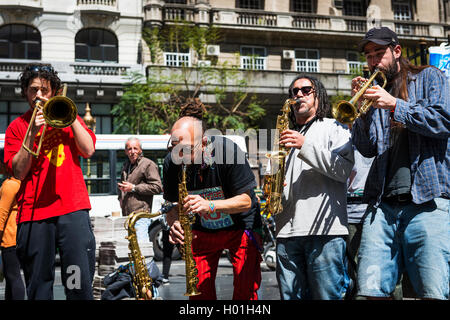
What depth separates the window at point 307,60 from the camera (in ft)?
93.5

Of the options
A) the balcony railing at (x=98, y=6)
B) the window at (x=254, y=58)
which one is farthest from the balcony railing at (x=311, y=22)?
the balcony railing at (x=98, y=6)

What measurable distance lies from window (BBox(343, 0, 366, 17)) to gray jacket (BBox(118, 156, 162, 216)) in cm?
2636

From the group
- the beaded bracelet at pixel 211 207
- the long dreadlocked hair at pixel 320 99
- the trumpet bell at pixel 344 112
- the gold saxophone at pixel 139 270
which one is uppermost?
the long dreadlocked hair at pixel 320 99

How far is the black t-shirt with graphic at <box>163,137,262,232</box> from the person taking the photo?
3.89m

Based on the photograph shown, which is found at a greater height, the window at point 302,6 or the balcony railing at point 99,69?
the window at point 302,6

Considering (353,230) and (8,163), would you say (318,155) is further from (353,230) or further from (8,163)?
(8,163)

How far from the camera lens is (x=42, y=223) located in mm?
3617

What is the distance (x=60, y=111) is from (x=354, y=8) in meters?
30.5

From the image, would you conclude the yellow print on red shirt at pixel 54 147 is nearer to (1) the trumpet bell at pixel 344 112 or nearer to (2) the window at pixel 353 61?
(1) the trumpet bell at pixel 344 112

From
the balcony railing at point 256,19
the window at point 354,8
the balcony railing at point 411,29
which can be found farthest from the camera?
the window at point 354,8

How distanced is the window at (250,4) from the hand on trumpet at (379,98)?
26910 millimetres

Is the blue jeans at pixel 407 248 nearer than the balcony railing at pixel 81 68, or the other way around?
the blue jeans at pixel 407 248

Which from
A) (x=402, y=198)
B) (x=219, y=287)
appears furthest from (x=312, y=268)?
(x=219, y=287)
